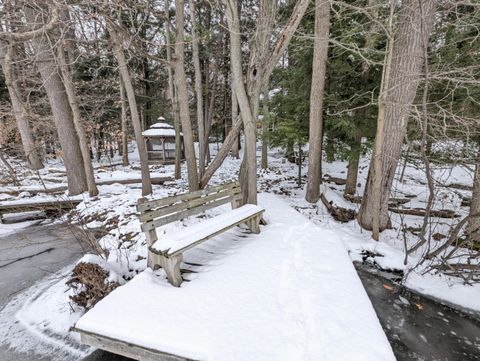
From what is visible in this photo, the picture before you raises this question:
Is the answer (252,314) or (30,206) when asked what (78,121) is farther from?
(252,314)

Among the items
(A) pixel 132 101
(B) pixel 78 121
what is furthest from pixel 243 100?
(B) pixel 78 121

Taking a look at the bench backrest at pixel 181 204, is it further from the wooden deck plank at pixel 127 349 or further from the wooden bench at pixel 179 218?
the wooden deck plank at pixel 127 349

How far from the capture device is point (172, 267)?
2.92 m

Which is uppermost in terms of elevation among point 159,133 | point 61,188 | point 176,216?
point 159,133

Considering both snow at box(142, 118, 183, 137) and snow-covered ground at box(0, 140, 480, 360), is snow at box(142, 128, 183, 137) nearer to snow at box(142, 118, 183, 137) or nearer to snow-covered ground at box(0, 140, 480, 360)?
snow at box(142, 118, 183, 137)

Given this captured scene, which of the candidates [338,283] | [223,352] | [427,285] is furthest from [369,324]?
[427,285]

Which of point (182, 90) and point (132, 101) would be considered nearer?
point (182, 90)

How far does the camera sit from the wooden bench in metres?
2.95

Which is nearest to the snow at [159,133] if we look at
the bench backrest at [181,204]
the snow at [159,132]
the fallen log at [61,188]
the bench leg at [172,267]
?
the snow at [159,132]

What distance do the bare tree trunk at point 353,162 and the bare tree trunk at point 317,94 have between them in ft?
3.45

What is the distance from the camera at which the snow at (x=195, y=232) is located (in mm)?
2947

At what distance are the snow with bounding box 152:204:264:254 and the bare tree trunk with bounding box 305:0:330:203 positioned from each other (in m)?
3.64

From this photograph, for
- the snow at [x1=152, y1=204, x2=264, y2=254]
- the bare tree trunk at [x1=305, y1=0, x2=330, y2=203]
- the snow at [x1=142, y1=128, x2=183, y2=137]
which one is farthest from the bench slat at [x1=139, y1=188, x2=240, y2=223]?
the snow at [x1=142, y1=128, x2=183, y2=137]

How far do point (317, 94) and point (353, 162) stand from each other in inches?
102
